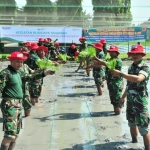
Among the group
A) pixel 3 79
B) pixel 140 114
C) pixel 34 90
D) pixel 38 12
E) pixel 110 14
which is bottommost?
pixel 34 90

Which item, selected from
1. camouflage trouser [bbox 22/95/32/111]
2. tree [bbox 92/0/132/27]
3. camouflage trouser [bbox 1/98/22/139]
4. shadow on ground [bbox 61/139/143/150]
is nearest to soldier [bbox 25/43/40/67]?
camouflage trouser [bbox 22/95/32/111]

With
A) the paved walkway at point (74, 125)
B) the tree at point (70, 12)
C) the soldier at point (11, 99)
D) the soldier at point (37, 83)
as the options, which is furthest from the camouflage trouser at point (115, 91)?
the tree at point (70, 12)

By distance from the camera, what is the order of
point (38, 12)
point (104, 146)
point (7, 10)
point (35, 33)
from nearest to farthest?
point (104, 146)
point (35, 33)
point (7, 10)
point (38, 12)

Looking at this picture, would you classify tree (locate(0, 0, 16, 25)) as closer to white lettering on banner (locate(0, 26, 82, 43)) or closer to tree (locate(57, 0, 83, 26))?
white lettering on banner (locate(0, 26, 82, 43))

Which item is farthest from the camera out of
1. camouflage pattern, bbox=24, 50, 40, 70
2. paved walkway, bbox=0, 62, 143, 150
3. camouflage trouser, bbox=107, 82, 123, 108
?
camouflage pattern, bbox=24, 50, 40, 70

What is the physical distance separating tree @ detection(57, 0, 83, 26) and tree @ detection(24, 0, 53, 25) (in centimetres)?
79

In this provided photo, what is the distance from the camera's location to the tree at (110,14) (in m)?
24.7

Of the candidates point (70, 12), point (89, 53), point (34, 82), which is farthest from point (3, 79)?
point (70, 12)

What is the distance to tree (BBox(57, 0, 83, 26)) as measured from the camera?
24.8 metres

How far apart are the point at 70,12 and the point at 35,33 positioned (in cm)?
332

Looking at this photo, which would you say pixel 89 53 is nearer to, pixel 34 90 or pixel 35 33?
pixel 34 90

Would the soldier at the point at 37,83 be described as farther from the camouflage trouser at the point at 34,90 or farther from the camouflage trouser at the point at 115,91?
the camouflage trouser at the point at 115,91

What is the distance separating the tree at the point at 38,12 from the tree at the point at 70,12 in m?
0.79

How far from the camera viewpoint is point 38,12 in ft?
82.1
